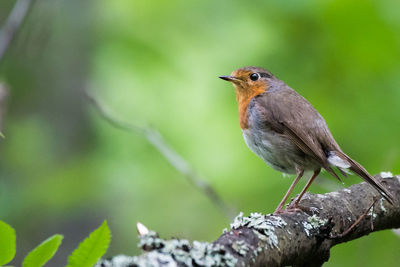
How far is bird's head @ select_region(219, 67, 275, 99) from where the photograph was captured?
4.44m

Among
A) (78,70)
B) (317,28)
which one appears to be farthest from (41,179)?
(317,28)

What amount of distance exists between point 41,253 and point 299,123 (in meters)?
2.53

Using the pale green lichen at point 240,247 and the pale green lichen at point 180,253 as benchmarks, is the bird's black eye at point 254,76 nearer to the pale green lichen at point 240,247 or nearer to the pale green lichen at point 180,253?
the pale green lichen at point 240,247

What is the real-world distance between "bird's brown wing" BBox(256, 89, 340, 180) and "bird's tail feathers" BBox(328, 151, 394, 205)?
6 cm

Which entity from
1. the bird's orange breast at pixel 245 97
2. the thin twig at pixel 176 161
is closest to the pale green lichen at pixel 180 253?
the thin twig at pixel 176 161

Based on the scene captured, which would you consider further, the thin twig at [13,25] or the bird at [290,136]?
the bird at [290,136]

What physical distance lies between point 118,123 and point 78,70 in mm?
4325

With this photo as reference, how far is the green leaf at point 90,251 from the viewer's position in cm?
144

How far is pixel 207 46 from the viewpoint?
6.43 meters

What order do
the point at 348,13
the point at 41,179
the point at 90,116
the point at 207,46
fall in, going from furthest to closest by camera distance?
the point at 90,116, the point at 207,46, the point at 41,179, the point at 348,13

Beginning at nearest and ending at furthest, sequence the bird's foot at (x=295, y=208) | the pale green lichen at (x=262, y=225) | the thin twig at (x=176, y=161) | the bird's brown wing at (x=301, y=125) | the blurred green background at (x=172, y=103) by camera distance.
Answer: the pale green lichen at (x=262, y=225) < the bird's foot at (x=295, y=208) < the bird's brown wing at (x=301, y=125) < the thin twig at (x=176, y=161) < the blurred green background at (x=172, y=103)

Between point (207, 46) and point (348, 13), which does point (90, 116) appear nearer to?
point (207, 46)

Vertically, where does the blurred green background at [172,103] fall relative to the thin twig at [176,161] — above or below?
above

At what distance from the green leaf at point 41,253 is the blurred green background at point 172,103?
7.77 ft
